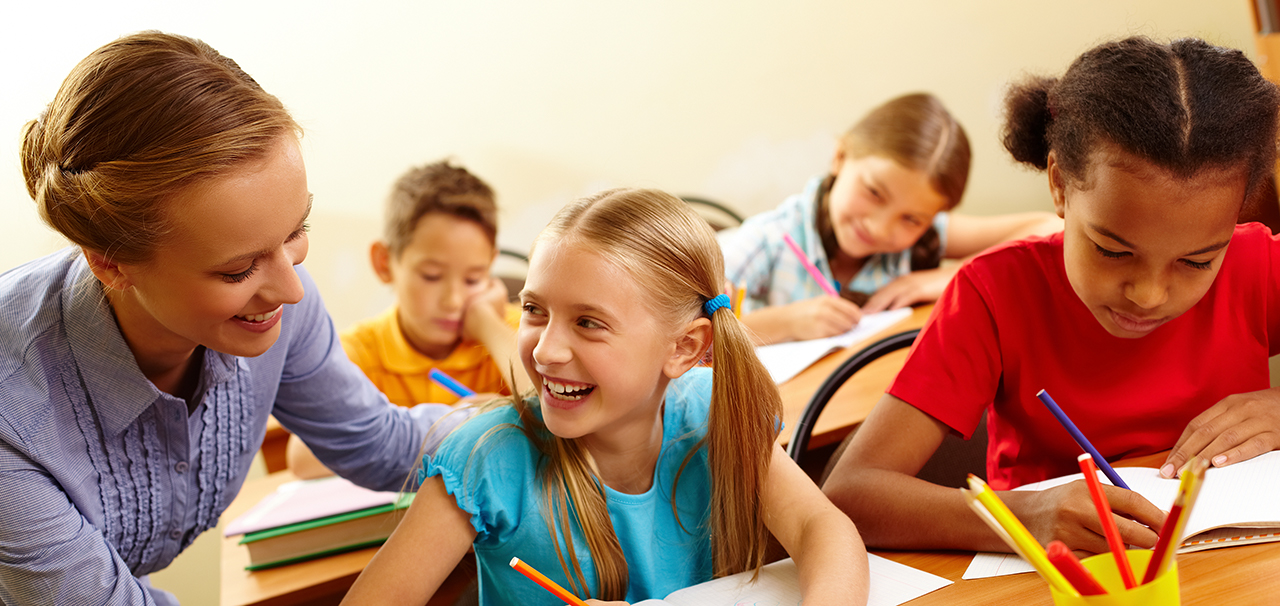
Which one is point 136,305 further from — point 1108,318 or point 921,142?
point 921,142

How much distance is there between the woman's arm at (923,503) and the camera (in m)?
0.74

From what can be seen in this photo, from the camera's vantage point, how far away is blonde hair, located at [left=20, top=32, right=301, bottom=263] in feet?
2.58

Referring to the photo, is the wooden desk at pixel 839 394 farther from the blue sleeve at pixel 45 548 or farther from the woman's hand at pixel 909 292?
the blue sleeve at pixel 45 548

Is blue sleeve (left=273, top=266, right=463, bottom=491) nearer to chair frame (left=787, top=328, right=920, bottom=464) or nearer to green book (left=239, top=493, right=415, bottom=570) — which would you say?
green book (left=239, top=493, right=415, bottom=570)

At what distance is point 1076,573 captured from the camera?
0.52 metres

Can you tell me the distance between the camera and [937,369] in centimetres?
101

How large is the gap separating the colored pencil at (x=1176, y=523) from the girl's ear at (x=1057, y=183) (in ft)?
1.63

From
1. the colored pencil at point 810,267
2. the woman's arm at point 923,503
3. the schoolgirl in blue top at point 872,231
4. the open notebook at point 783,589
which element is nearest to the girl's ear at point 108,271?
the open notebook at point 783,589

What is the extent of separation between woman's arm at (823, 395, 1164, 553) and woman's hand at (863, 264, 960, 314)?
3.46 ft

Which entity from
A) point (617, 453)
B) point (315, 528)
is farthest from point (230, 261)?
point (315, 528)

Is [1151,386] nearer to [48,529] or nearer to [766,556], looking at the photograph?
[766,556]

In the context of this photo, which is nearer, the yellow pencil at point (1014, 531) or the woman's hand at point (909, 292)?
the yellow pencil at point (1014, 531)

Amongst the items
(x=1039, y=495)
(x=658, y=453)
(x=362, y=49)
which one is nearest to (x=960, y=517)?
(x=1039, y=495)

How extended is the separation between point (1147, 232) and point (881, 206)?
1.22 metres
